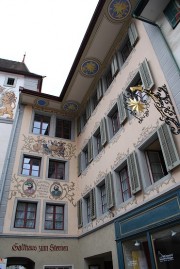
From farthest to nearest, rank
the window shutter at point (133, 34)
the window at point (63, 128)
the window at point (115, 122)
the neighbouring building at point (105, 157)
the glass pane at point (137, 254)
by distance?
the window at point (63, 128) → the window at point (115, 122) → the window shutter at point (133, 34) → the glass pane at point (137, 254) → the neighbouring building at point (105, 157)

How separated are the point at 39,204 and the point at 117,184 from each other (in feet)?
15.4

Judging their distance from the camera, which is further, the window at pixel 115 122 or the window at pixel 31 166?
the window at pixel 31 166

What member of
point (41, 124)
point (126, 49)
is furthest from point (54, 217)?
point (126, 49)

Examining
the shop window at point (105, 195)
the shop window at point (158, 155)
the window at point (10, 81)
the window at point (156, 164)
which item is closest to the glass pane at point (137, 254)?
the shop window at point (105, 195)

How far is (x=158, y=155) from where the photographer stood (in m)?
7.82

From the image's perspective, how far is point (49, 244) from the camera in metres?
11.1

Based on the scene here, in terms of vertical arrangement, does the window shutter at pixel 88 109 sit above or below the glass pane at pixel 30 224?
above

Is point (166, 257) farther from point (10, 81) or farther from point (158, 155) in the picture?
point (10, 81)

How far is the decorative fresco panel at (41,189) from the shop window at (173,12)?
9.18 m

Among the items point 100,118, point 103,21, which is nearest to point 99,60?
point 103,21

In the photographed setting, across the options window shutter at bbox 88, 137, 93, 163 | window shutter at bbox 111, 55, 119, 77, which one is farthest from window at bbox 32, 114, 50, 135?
window shutter at bbox 111, 55, 119, 77

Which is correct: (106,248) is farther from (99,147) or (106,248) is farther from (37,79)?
(37,79)

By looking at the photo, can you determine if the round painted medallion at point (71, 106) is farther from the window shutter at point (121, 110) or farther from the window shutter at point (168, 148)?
the window shutter at point (168, 148)

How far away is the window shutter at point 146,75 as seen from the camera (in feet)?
25.8
